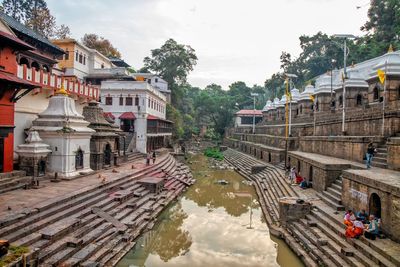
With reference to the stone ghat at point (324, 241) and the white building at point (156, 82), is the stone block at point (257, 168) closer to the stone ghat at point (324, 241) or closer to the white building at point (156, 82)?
the stone ghat at point (324, 241)

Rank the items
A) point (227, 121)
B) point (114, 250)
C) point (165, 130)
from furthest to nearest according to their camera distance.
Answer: point (227, 121), point (165, 130), point (114, 250)

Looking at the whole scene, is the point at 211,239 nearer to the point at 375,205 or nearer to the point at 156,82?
the point at 375,205

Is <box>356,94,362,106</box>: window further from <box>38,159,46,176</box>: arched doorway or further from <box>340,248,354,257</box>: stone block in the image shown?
<box>38,159,46,176</box>: arched doorway

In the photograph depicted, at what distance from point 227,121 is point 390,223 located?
53952mm

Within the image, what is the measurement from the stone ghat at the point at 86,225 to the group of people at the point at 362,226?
7.09m

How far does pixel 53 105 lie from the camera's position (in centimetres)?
1698

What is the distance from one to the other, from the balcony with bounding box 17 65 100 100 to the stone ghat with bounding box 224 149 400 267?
1363 cm

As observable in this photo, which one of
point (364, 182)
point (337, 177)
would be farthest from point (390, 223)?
point (337, 177)

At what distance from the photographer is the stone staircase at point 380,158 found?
13.3 meters

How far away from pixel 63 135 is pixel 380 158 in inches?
580

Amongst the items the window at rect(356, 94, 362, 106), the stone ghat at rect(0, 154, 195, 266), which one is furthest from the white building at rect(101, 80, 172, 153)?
the window at rect(356, 94, 362, 106)

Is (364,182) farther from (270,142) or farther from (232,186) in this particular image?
(270,142)

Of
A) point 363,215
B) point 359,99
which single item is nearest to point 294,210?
point 363,215

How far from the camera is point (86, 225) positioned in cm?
1081
